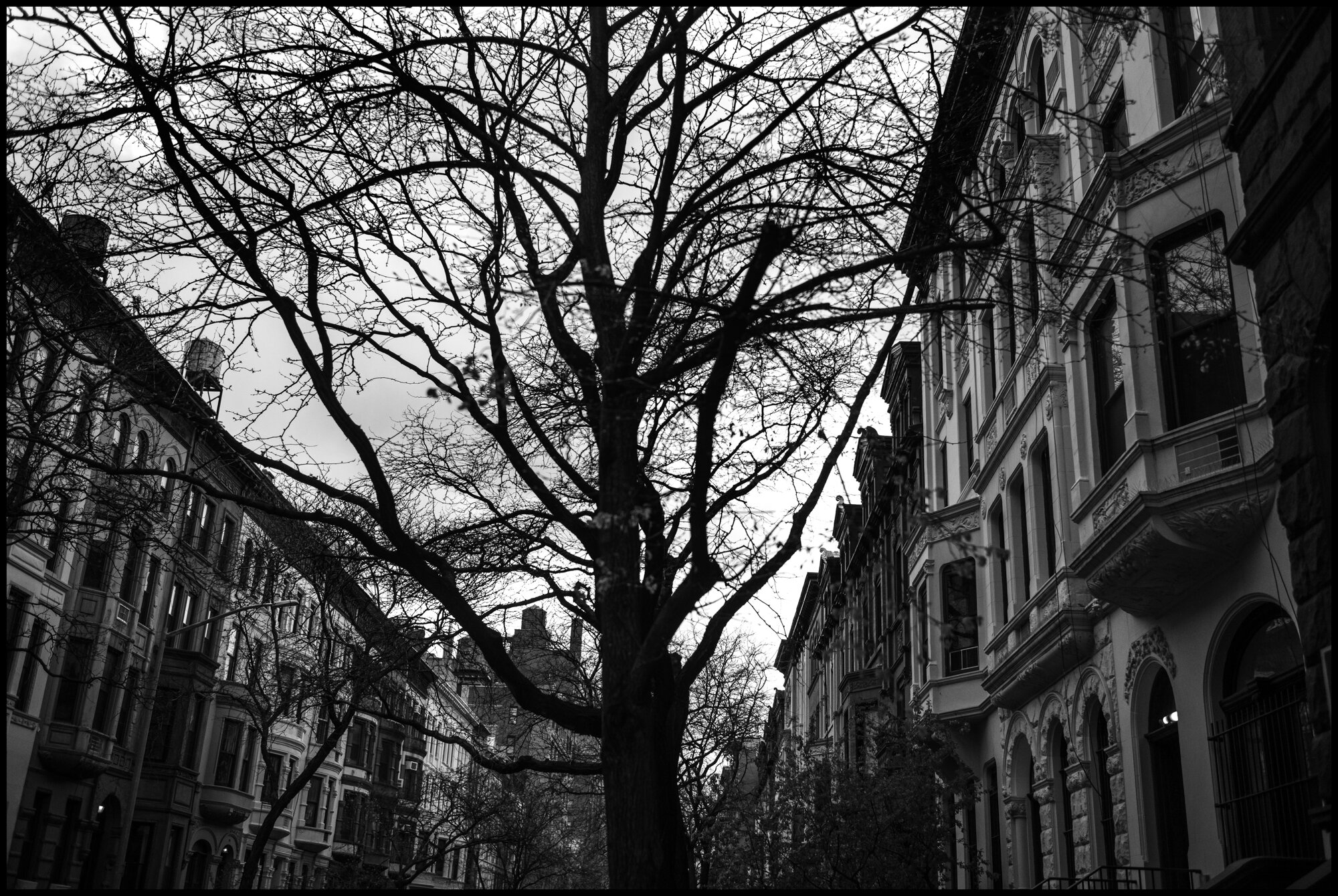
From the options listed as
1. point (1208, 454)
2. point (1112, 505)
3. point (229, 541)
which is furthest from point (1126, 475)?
point (229, 541)

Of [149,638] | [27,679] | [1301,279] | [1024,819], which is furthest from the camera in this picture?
[149,638]

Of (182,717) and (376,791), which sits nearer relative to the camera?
(182,717)

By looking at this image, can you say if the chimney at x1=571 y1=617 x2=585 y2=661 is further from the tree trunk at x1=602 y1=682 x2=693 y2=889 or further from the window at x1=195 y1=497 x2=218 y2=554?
the tree trunk at x1=602 y1=682 x2=693 y2=889

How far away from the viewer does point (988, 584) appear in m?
24.5

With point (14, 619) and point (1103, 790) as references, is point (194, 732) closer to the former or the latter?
point (14, 619)

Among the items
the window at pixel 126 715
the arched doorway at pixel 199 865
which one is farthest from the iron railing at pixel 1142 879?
the arched doorway at pixel 199 865

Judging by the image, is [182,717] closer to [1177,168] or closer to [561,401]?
[561,401]

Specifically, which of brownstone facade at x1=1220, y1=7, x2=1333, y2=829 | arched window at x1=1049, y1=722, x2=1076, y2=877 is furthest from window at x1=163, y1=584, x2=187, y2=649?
brownstone facade at x1=1220, y1=7, x2=1333, y2=829

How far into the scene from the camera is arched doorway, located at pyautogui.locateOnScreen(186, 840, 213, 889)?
42031mm

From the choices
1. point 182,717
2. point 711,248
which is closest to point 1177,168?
point 711,248

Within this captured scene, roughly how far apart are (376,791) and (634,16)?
52.3 meters

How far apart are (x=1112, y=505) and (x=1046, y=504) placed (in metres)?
5.30

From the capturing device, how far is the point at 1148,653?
1569 centimetres

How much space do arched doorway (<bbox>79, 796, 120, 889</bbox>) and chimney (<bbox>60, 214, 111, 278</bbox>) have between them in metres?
26.5
